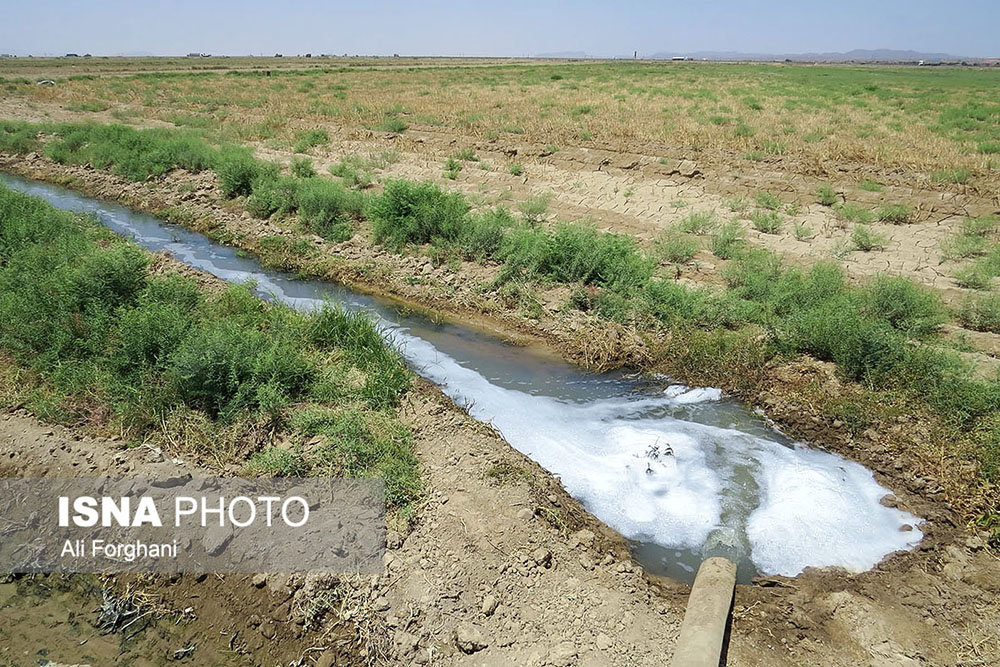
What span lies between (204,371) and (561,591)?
4.39m

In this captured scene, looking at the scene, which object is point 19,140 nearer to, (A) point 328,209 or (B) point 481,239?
(A) point 328,209

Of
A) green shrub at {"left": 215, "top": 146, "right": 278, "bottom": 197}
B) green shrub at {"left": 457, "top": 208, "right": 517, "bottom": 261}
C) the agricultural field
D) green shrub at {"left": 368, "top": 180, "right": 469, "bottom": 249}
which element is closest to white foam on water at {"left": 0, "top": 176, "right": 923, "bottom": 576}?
the agricultural field

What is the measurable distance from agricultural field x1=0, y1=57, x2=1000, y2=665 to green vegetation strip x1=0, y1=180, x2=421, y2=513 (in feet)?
0.11

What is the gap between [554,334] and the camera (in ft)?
31.2

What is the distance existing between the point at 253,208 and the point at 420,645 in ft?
40.9

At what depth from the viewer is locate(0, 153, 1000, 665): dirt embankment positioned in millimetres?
4543

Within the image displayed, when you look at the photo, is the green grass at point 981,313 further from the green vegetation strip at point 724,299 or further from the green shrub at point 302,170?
the green shrub at point 302,170

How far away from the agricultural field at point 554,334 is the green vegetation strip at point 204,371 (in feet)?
0.11

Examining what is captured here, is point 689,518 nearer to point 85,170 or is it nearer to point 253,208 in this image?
point 253,208

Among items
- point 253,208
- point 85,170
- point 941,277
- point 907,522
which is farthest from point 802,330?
point 85,170

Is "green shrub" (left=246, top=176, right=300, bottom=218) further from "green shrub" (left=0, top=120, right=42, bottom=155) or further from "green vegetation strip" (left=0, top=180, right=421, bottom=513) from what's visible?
"green shrub" (left=0, top=120, right=42, bottom=155)

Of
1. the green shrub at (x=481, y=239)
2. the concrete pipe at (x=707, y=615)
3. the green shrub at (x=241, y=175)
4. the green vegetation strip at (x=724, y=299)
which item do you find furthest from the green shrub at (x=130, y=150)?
the concrete pipe at (x=707, y=615)

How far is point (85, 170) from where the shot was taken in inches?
758

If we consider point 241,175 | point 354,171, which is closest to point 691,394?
point 354,171
